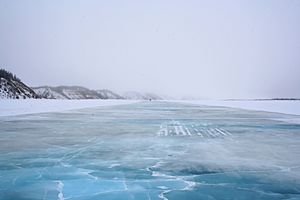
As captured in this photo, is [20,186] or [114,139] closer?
[20,186]

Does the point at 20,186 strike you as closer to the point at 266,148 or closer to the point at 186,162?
the point at 186,162

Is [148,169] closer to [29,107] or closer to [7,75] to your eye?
[29,107]

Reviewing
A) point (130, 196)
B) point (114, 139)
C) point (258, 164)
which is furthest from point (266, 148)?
point (130, 196)

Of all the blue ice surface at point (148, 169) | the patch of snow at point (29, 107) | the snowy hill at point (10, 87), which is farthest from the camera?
the snowy hill at point (10, 87)

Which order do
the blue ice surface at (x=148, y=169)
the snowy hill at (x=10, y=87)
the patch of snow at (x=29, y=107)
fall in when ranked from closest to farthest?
the blue ice surface at (x=148, y=169) < the patch of snow at (x=29, y=107) < the snowy hill at (x=10, y=87)

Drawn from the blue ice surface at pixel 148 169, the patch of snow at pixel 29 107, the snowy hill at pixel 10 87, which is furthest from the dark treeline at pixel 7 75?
the blue ice surface at pixel 148 169

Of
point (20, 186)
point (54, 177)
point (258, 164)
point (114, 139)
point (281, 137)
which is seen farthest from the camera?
point (281, 137)

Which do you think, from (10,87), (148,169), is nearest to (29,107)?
→ (148,169)

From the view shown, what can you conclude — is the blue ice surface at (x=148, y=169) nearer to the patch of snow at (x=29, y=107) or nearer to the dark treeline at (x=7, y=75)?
the patch of snow at (x=29, y=107)

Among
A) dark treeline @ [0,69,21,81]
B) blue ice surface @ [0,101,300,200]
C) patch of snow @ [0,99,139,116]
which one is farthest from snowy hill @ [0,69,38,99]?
blue ice surface @ [0,101,300,200]

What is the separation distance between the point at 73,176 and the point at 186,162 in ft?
9.11

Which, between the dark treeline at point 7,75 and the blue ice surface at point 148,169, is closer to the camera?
the blue ice surface at point 148,169

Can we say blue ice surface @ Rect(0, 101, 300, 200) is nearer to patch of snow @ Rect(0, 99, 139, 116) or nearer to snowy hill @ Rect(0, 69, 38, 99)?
patch of snow @ Rect(0, 99, 139, 116)

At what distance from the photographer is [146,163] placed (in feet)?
26.0
